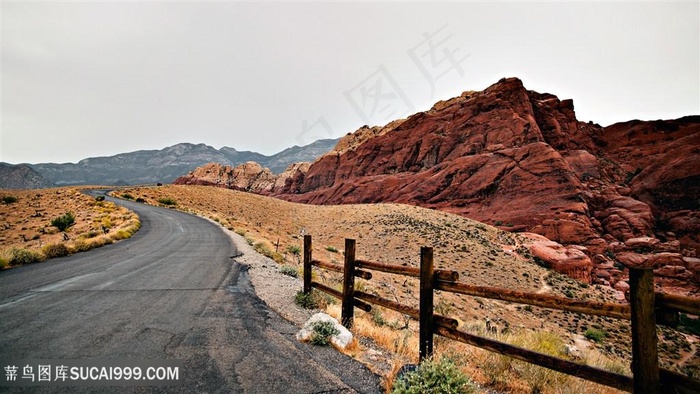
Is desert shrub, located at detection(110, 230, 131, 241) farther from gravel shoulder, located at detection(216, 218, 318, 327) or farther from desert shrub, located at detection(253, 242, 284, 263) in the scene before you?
gravel shoulder, located at detection(216, 218, 318, 327)

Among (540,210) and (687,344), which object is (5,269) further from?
(540,210)

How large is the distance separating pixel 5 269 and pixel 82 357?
33.2 feet

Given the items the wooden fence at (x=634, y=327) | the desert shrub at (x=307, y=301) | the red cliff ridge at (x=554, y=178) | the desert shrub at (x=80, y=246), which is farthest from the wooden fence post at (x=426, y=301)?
the red cliff ridge at (x=554, y=178)

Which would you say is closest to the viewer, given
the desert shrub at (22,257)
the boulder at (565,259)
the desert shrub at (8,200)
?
the desert shrub at (22,257)

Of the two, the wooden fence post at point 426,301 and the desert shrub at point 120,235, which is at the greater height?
the wooden fence post at point 426,301

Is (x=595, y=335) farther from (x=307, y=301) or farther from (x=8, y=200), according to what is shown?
(x=8, y=200)

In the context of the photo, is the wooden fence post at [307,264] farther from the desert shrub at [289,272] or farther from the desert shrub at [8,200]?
the desert shrub at [8,200]

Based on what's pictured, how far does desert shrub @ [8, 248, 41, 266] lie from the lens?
1122 centimetres

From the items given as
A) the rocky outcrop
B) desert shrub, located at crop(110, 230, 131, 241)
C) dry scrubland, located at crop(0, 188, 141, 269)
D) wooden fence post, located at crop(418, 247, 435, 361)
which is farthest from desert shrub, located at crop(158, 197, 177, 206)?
A: the rocky outcrop

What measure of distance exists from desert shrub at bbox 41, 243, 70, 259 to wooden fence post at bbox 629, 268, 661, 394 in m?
18.1

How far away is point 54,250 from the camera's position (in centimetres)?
1325

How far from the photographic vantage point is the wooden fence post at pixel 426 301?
4684 mm

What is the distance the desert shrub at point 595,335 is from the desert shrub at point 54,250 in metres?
26.4

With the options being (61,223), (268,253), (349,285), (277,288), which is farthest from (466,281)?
(61,223)
